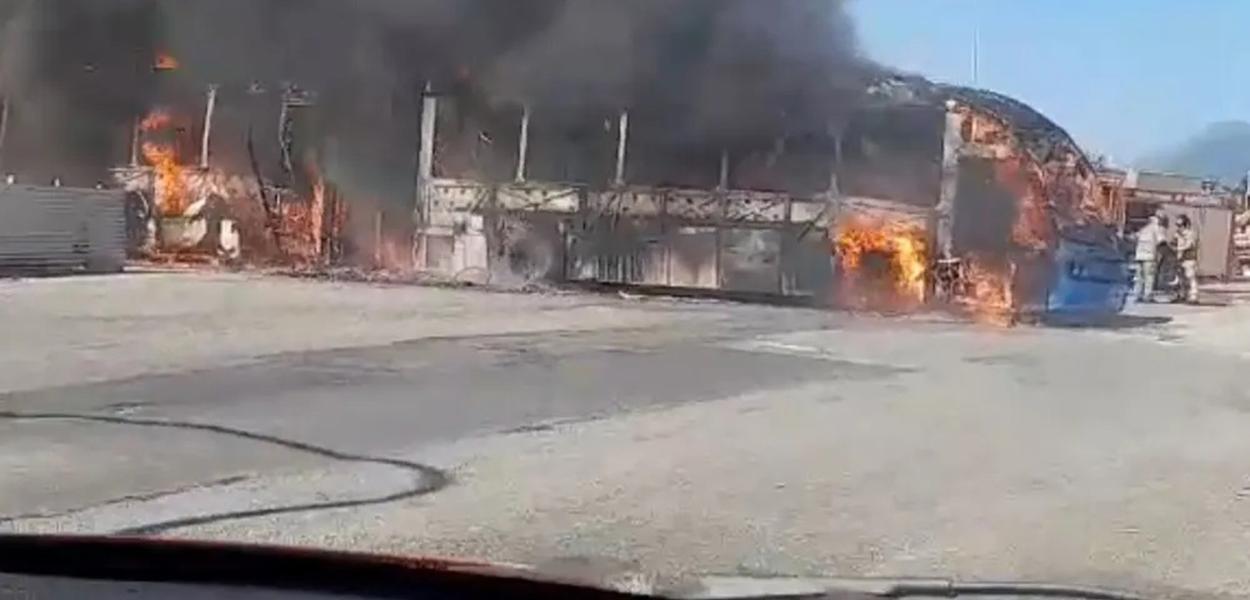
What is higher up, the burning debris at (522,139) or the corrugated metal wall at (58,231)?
the burning debris at (522,139)

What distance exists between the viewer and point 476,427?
398 centimetres

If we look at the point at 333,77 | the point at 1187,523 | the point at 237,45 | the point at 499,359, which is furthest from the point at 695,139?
the point at 1187,523

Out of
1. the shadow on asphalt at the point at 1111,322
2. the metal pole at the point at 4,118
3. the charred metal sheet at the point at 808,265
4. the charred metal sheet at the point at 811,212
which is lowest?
the shadow on asphalt at the point at 1111,322

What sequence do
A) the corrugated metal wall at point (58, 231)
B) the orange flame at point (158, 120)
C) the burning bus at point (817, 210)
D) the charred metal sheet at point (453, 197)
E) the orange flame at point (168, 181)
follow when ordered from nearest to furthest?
the burning bus at point (817, 210) < the charred metal sheet at point (453, 197) < the corrugated metal wall at point (58, 231) < the orange flame at point (168, 181) < the orange flame at point (158, 120)

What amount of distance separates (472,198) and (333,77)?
147 centimetres

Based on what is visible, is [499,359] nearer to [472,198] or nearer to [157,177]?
[472,198]

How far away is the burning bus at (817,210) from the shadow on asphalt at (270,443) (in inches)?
117

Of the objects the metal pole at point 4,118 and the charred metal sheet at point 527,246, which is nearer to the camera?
the charred metal sheet at point 527,246

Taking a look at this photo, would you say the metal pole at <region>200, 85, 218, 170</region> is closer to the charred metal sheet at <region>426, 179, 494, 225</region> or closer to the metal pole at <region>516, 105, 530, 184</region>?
the charred metal sheet at <region>426, 179, 494, 225</region>

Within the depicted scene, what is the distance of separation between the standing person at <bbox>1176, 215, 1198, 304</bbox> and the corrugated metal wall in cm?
568

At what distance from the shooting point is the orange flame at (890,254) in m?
7.10

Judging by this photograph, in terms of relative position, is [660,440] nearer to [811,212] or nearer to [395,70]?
[811,212]

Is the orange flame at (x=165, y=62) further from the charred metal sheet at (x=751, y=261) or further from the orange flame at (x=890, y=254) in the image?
the orange flame at (x=890, y=254)

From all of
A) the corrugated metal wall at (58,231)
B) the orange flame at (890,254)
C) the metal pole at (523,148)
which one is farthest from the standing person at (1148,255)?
the corrugated metal wall at (58,231)
